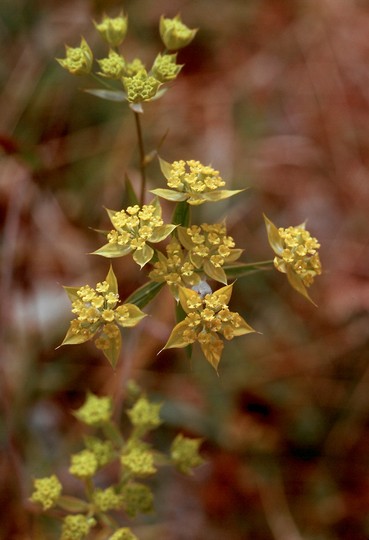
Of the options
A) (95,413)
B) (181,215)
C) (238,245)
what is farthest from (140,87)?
(238,245)

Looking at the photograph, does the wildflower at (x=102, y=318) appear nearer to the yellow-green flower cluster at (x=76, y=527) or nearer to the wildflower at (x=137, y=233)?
the wildflower at (x=137, y=233)

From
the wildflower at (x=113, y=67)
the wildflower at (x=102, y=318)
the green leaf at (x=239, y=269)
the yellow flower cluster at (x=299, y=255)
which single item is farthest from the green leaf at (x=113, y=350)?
the wildflower at (x=113, y=67)

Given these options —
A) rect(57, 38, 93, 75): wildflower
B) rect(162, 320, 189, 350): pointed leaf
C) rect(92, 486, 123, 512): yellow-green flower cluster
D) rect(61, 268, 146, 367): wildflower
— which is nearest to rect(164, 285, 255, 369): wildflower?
rect(162, 320, 189, 350): pointed leaf

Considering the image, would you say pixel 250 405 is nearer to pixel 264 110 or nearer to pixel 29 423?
pixel 29 423

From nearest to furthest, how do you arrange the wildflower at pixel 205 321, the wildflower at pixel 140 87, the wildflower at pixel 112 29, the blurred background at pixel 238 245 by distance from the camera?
the wildflower at pixel 205 321
the wildflower at pixel 140 87
the wildflower at pixel 112 29
the blurred background at pixel 238 245

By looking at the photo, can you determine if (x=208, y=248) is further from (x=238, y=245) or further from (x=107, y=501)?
(x=238, y=245)
